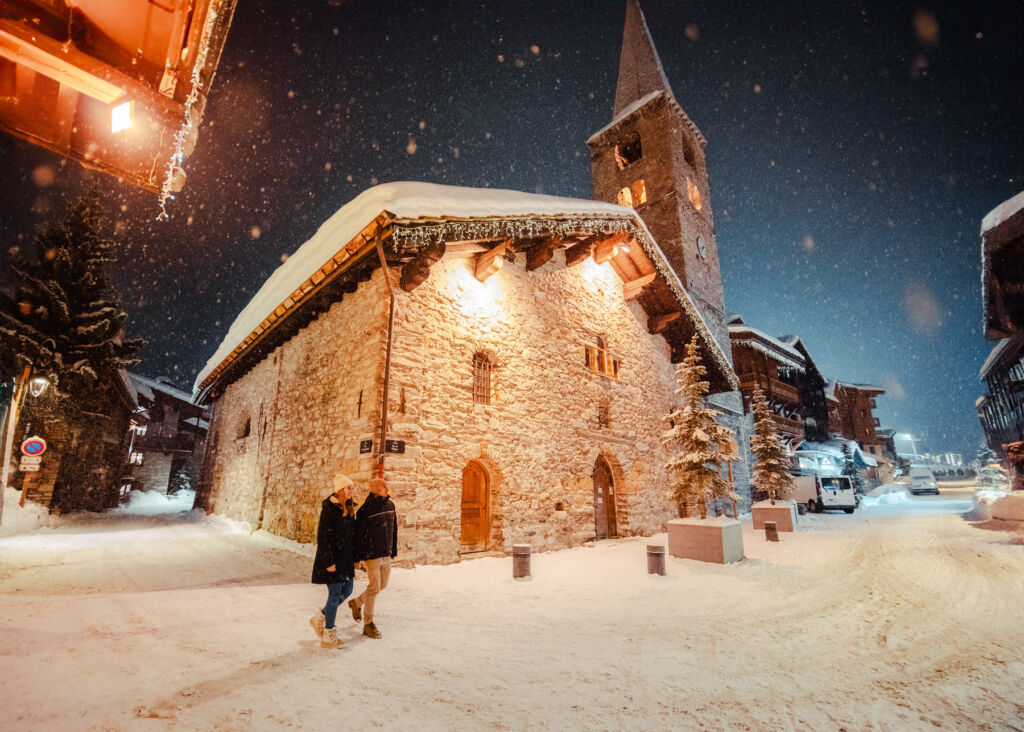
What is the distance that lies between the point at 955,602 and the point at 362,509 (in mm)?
7324

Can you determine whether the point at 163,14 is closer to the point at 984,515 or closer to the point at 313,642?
the point at 313,642

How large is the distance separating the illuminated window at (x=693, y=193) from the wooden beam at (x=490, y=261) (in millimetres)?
20225

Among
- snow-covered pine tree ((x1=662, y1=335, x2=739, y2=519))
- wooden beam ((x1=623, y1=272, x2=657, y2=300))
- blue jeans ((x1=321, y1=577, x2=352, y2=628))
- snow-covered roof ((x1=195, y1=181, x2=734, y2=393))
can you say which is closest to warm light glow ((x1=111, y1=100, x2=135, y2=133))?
snow-covered roof ((x1=195, y1=181, x2=734, y2=393))

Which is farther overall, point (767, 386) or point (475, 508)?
point (767, 386)

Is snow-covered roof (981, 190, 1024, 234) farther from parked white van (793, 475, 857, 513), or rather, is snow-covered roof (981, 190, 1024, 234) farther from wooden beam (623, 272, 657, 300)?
parked white van (793, 475, 857, 513)

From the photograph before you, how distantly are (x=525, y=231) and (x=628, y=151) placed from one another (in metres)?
23.0

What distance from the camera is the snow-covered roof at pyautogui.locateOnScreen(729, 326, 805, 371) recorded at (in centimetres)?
2409

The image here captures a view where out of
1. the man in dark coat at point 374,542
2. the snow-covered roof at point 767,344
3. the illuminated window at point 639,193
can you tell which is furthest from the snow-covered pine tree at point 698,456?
the illuminated window at point 639,193

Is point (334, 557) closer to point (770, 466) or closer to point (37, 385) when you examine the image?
point (770, 466)

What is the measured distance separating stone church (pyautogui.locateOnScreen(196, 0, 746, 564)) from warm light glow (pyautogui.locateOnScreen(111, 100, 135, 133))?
3.52 m

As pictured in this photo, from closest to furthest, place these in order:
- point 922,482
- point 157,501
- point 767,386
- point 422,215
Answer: point 422,215 < point 767,386 < point 157,501 < point 922,482

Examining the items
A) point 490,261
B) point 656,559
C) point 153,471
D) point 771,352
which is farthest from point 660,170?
point 153,471

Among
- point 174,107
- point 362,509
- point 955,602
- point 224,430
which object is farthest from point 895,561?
point 224,430

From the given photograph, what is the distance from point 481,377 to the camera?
368 inches
